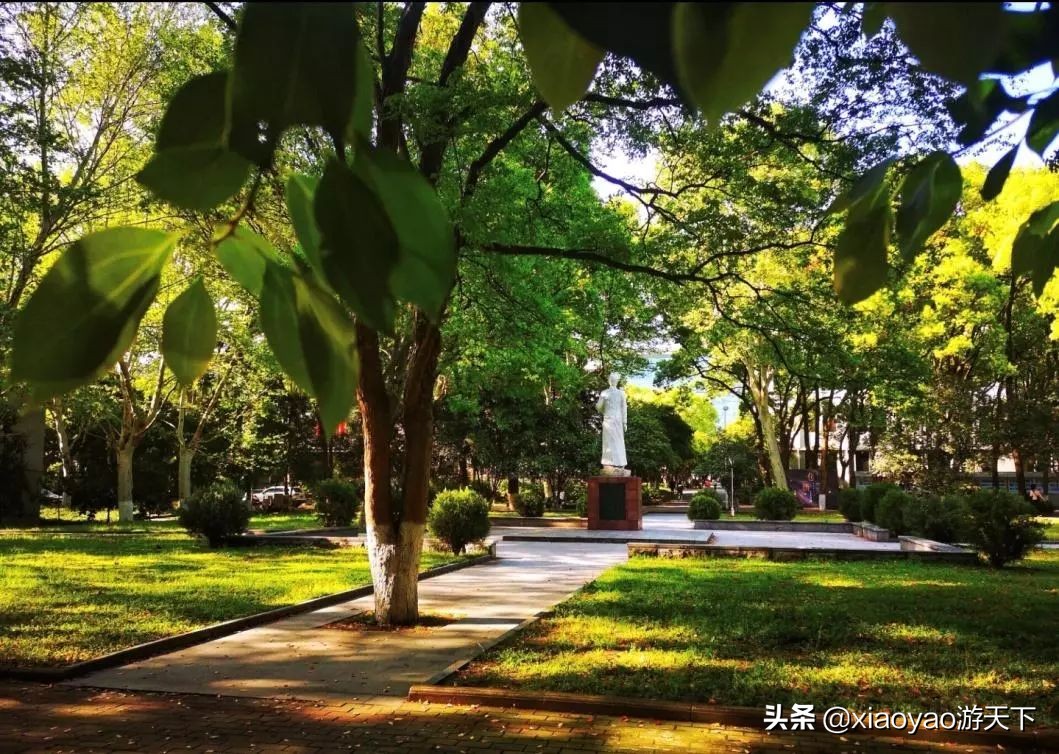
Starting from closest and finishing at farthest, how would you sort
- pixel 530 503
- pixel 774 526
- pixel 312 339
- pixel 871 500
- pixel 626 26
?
pixel 626 26
pixel 312 339
pixel 871 500
pixel 774 526
pixel 530 503

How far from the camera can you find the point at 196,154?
22.0 inches

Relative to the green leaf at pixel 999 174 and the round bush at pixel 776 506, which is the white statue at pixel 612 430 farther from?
the green leaf at pixel 999 174

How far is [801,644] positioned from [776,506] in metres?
23.0

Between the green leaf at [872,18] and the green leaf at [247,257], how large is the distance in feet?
1.56

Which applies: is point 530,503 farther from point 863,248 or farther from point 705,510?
point 863,248

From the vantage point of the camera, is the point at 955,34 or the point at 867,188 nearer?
the point at 955,34

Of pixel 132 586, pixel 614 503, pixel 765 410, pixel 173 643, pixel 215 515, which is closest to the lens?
pixel 173 643

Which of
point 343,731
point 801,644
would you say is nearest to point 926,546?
point 801,644

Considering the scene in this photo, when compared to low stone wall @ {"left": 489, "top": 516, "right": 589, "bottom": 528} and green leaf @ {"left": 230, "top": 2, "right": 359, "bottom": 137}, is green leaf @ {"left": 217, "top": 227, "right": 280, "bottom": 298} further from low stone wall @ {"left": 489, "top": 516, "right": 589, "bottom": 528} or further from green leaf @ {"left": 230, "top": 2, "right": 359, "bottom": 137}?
low stone wall @ {"left": 489, "top": 516, "right": 589, "bottom": 528}

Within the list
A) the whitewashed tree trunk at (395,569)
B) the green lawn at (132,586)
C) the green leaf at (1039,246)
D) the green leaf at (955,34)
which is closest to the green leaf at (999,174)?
the green leaf at (1039,246)

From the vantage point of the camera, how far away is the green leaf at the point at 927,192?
811mm

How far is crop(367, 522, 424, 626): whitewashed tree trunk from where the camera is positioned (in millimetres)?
9914

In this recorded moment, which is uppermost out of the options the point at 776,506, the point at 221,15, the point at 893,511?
the point at 221,15

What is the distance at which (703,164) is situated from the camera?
9.80 metres
